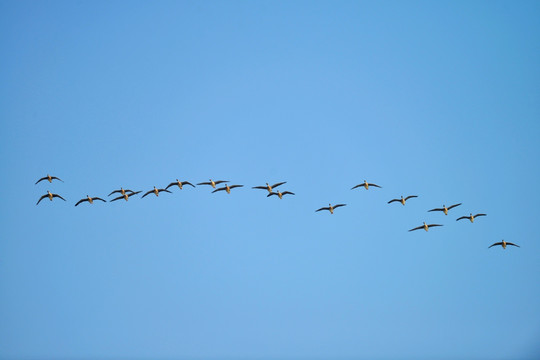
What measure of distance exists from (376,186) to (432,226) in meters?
11.1

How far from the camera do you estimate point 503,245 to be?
Answer: 104 meters

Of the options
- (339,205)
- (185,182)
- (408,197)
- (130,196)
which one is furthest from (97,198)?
(408,197)

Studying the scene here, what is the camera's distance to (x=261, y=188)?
10175cm

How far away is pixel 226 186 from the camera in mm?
104938

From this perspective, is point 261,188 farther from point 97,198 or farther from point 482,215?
point 482,215

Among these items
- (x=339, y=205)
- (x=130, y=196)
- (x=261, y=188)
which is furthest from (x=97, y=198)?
(x=339, y=205)

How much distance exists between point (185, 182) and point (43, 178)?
1877cm

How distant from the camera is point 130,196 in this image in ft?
350

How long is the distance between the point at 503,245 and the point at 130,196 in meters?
51.1

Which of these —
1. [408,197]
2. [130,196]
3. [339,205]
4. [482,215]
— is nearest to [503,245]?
[482,215]

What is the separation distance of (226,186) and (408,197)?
24.7m

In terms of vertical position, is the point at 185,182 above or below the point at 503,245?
above

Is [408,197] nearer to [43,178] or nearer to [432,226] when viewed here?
[432,226]

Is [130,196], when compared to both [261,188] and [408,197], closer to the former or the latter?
[261,188]
